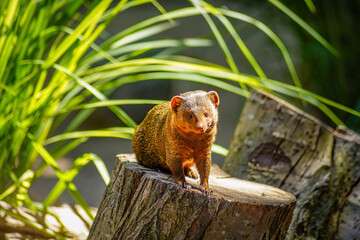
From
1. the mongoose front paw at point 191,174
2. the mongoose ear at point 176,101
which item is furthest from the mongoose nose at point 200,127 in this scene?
the mongoose front paw at point 191,174

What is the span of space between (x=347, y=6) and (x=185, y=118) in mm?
3299

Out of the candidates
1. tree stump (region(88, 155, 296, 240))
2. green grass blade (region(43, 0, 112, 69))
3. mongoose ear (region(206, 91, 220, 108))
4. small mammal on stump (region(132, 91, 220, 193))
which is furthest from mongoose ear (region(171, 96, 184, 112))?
green grass blade (region(43, 0, 112, 69))

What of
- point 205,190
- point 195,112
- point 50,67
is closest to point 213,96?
point 195,112

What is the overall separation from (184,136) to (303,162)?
0.86 meters

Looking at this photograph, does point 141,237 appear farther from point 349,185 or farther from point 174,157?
point 349,185

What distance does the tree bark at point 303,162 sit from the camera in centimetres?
180

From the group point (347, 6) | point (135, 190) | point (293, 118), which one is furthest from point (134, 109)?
point (135, 190)

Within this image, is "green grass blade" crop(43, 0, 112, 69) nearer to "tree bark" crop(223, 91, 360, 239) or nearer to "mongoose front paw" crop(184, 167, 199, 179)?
"mongoose front paw" crop(184, 167, 199, 179)

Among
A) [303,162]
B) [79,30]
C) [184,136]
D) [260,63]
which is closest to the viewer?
[184,136]

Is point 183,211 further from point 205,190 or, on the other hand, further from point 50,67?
point 50,67

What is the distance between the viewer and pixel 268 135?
2.04m

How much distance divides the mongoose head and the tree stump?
0.19 metres

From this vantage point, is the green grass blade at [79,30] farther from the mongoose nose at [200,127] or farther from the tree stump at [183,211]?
the mongoose nose at [200,127]

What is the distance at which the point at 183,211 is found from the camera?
48.2 inches
